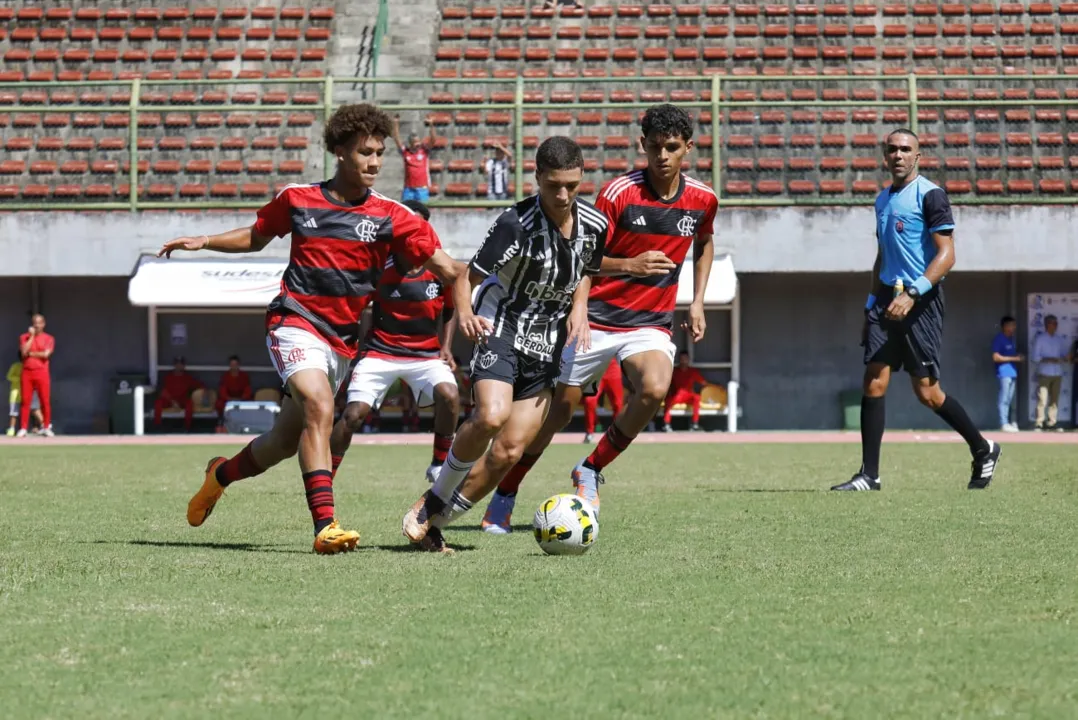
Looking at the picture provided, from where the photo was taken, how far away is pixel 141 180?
2408 centimetres

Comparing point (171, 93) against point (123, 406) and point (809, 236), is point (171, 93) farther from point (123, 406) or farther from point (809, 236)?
point (809, 236)

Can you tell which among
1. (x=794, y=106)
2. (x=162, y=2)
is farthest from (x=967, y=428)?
(x=162, y=2)

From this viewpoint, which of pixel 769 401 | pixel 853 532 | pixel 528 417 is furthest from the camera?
pixel 769 401

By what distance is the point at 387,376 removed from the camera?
10492mm

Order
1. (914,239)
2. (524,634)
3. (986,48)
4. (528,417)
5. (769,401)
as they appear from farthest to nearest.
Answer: (986,48) → (769,401) → (914,239) → (528,417) → (524,634)

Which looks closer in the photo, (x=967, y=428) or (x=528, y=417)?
(x=528, y=417)

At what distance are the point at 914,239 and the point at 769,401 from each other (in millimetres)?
14397

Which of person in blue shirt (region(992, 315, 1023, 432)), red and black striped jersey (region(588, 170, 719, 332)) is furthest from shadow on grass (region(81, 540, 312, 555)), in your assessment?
person in blue shirt (region(992, 315, 1023, 432))

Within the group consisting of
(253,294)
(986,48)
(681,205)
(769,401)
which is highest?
(986,48)

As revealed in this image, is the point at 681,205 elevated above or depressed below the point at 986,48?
below

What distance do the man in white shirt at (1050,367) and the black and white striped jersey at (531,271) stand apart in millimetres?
18169

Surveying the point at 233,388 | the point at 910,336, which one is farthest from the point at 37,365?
the point at 910,336

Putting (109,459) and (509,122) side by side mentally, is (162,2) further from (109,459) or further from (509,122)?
(109,459)

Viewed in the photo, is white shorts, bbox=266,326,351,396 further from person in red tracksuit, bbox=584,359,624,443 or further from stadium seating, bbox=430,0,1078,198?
stadium seating, bbox=430,0,1078,198
